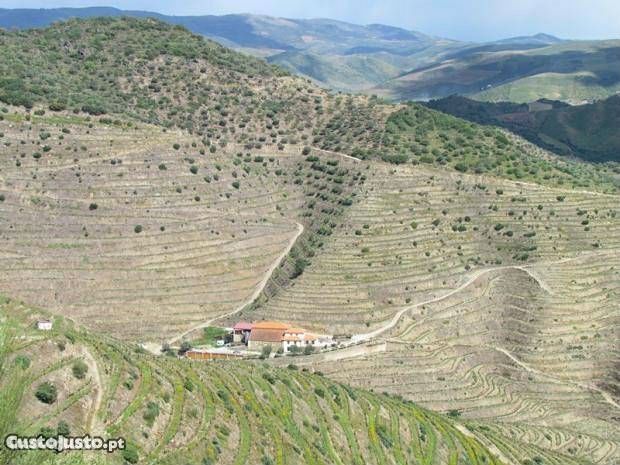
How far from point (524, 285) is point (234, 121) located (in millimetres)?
41921

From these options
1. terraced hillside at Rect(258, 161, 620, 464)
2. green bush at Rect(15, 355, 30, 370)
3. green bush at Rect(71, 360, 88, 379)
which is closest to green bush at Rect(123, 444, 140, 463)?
green bush at Rect(15, 355, 30, 370)

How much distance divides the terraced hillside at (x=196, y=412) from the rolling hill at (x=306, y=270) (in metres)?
0.13

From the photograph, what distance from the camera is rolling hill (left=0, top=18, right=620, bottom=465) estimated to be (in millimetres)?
36938

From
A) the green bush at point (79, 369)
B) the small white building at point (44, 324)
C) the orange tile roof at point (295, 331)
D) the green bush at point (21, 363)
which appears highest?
the green bush at point (21, 363)

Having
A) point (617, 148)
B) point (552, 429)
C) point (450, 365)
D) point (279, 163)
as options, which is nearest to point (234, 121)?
point (279, 163)

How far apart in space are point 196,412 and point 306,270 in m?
38.8

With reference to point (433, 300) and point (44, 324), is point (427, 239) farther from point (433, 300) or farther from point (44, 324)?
point (44, 324)

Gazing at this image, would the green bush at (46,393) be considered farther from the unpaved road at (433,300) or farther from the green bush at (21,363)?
the unpaved road at (433,300)

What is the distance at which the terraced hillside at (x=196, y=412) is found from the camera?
2378cm

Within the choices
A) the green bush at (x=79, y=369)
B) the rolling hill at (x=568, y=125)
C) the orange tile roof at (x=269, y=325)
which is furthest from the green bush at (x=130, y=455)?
the rolling hill at (x=568, y=125)

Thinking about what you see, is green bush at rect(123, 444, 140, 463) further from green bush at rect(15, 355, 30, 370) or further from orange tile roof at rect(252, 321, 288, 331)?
orange tile roof at rect(252, 321, 288, 331)

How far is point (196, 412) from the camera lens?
31609mm

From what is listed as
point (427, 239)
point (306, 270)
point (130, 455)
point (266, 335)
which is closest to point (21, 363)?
point (130, 455)

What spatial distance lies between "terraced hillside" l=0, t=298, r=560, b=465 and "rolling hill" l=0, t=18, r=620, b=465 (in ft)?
0.42
